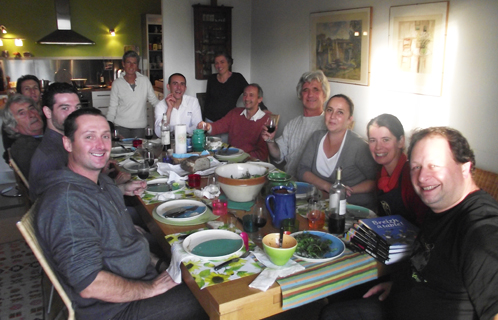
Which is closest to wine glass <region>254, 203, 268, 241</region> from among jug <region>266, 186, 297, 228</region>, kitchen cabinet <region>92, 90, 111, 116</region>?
jug <region>266, 186, 297, 228</region>

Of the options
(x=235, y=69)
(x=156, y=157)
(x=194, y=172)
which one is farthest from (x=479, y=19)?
(x=235, y=69)

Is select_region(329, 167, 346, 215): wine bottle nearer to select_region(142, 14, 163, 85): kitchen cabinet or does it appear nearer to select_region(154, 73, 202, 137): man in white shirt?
select_region(154, 73, 202, 137): man in white shirt

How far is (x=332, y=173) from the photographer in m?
2.40

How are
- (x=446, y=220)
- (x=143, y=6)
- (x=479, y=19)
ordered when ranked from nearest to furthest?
(x=446, y=220)
(x=479, y=19)
(x=143, y=6)

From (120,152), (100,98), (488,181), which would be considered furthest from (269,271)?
(100,98)

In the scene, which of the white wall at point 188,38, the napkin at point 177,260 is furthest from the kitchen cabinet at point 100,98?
the napkin at point 177,260

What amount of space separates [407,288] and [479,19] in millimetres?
1824

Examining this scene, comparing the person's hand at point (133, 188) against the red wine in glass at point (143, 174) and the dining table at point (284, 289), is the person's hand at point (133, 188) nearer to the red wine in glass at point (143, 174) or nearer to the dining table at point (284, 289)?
the red wine in glass at point (143, 174)

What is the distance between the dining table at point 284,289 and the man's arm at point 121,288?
6.2 inches

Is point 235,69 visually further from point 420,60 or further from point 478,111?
point 478,111

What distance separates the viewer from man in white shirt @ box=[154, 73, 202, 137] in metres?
3.75

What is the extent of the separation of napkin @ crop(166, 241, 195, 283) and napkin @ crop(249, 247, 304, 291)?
250 millimetres

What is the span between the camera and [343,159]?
7.73 ft

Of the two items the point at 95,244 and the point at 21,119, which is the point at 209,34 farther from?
the point at 95,244
